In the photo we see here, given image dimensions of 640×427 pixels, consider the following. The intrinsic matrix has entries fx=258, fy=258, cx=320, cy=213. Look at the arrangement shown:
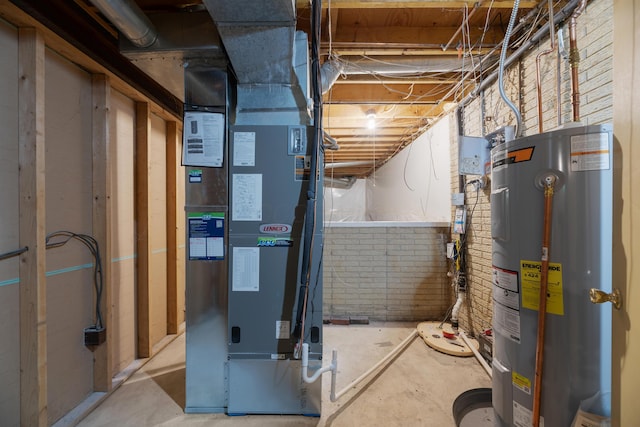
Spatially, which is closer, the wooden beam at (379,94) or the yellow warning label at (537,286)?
the yellow warning label at (537,286)

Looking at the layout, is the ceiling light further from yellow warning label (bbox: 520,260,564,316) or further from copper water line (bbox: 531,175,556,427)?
yellow warning label (bbox: 520,260,564,316)

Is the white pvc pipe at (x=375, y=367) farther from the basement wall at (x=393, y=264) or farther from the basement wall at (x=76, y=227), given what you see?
the basement wall at (x=76, y=227)

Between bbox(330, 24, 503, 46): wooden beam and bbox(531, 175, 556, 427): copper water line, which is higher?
bbox(330, 24, 503, 46): wooden beam

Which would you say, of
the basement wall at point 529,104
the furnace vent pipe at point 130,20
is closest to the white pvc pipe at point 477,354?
the basement wall at point 529,104

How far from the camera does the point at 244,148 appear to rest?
5.38ft

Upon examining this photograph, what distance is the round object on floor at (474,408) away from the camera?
163 cm

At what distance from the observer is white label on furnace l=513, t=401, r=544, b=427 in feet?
3.55

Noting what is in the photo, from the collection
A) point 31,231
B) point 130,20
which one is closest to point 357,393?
point 31,231

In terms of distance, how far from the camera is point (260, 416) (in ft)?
5.47

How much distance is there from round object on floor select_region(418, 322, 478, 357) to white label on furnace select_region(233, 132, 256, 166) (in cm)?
238

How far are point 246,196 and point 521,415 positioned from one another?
5.70ft

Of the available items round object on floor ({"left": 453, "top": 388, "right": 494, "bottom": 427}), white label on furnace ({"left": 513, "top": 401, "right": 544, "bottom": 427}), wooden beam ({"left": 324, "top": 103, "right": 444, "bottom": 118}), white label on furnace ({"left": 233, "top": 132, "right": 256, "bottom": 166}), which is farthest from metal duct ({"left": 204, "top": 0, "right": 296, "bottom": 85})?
round object on floor ({"left": 453, "top": 388, "right": 494, "bottom": 427})

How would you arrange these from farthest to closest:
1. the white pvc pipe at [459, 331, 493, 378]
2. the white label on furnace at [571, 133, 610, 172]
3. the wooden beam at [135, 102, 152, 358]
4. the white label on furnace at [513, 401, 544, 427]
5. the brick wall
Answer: the brick wall
the wooden beam at [135, 102, 152, 358]
the white pvc pipe at [459, 331, 493, 378]
the white label on furnace at [513, 401, 544, 427]
the white label on furnace at [571, 133, 610, 172]

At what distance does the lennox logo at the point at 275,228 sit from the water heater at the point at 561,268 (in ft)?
3.82
